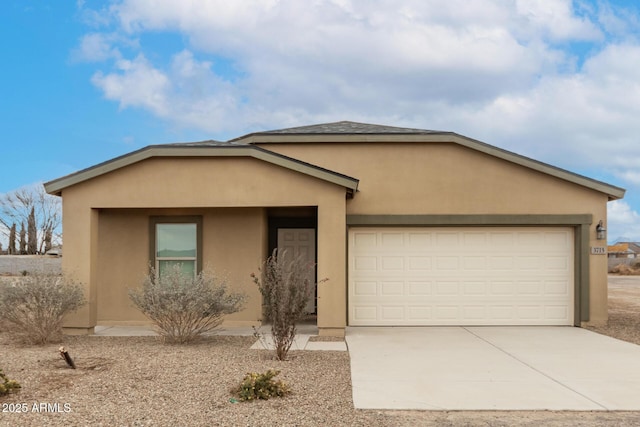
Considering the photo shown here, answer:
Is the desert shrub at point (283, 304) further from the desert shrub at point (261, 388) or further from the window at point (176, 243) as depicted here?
the window at point (176, 243)

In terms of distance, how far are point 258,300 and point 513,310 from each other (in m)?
5.59

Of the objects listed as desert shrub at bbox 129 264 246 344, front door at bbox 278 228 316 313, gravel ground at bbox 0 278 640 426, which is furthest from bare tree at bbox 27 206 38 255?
desert shrub at bbox 129 264 246 344

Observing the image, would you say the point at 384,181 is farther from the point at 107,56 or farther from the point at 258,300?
the point at 107,56

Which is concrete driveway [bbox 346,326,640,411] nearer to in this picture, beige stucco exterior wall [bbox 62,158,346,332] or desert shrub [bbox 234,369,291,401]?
desert shrub [bbox 234,369,291,401]

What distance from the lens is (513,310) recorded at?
12.5m

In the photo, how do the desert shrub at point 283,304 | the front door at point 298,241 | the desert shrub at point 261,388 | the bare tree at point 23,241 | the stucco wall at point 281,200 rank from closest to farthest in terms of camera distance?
the desert shrub at point 261,388, the desert shrub at point 283,304, the stucco wall at point 281,200, the front door at point 298,241, the bare tree at point 23,241

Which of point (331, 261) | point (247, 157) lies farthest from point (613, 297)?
point (247, 157)

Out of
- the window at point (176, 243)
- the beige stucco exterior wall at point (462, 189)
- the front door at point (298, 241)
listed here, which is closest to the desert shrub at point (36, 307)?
the window at point (176, 243)

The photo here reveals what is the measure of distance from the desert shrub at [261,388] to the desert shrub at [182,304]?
3.35 meters

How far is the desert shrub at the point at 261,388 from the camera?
20.7ft

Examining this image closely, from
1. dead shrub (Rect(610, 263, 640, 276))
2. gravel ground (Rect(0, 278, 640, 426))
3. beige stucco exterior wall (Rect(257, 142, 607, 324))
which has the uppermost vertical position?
beige stucco exterior wall (Rect(257, 142, 607, 324))

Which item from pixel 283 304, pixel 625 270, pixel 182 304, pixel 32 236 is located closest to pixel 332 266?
pixel 283 304

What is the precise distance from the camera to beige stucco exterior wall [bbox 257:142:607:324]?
12.5 m

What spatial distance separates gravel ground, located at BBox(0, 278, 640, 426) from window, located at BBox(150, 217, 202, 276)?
297cm
